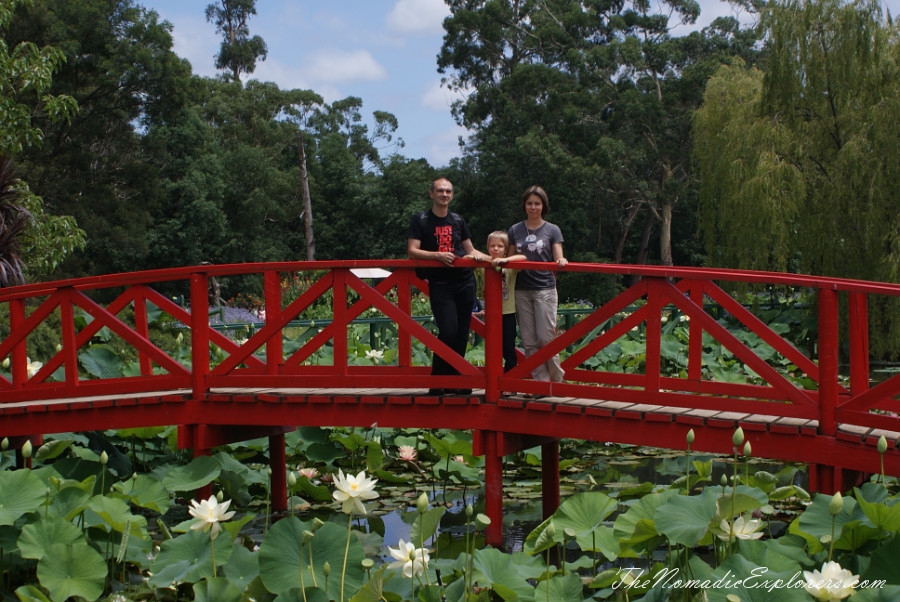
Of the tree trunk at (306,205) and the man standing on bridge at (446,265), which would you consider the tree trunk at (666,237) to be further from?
the man standing on bridge at (446,265)

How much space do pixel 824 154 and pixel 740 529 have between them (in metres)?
13.3

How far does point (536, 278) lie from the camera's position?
5906 mm

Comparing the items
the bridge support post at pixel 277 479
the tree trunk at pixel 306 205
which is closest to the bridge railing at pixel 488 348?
the bridge support post at pixel 277 479

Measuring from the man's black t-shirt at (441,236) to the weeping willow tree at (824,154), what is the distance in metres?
9.81

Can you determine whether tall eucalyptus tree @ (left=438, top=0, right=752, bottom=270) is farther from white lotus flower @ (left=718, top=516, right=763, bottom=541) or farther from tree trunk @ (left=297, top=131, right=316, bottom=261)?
white lotus flower @ (left=718, top=516, right=763, bottom=541)

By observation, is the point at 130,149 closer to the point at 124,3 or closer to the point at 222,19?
the point at 124,3

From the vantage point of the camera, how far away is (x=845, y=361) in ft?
49.1

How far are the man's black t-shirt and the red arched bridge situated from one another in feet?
0.53

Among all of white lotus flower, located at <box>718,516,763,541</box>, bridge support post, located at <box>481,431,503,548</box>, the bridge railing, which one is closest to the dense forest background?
the bridge railing

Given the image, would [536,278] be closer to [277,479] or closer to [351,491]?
[277,479]

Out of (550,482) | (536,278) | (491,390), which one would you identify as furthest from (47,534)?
(550,482)

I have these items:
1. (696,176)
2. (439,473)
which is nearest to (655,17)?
(696,176)

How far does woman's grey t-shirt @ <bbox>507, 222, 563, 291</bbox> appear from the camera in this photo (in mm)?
5918

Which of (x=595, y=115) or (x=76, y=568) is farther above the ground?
(x=595, y=115)
